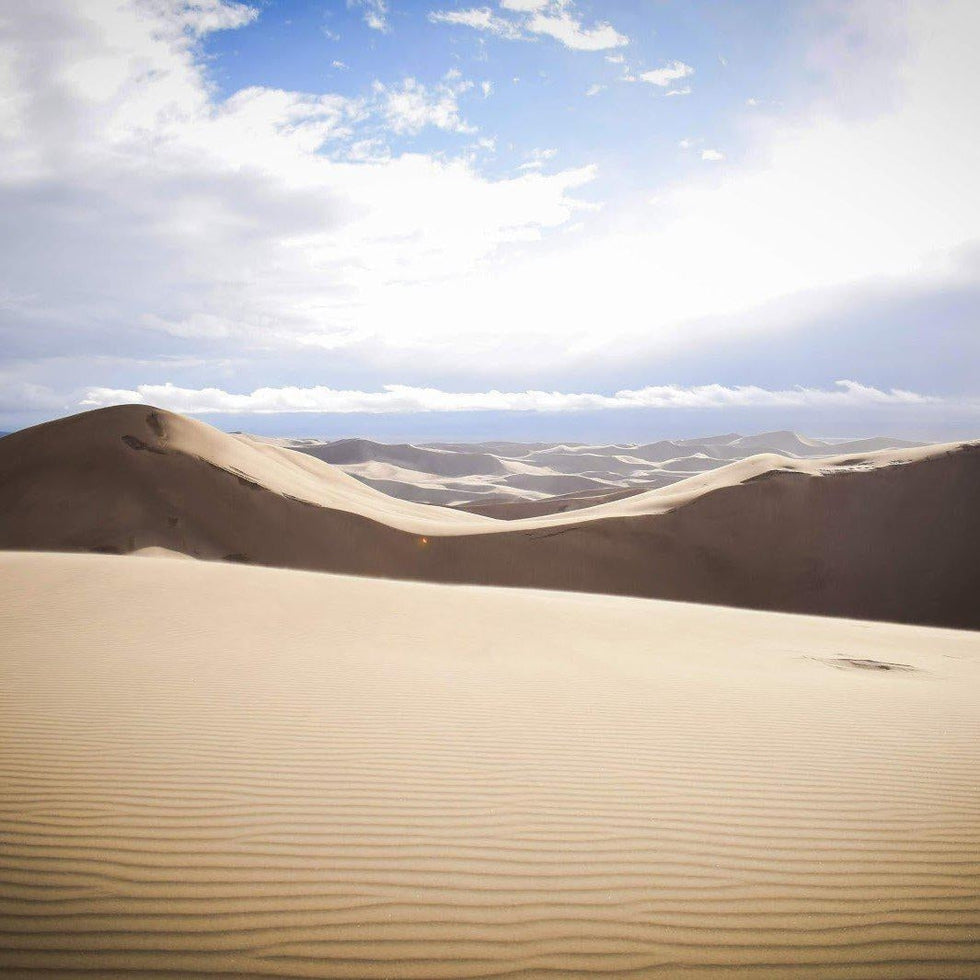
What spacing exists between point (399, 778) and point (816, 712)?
139 inches

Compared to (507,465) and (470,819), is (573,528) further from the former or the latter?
(507,465)

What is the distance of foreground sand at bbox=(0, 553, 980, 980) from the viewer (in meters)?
2.32

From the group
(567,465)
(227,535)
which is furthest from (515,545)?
(567,465)

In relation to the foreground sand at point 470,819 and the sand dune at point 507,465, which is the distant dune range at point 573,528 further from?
the sand dune at point 507,465

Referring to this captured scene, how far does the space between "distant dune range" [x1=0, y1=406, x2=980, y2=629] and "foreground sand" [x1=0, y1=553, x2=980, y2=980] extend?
516 inches

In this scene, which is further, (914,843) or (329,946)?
(914,843)

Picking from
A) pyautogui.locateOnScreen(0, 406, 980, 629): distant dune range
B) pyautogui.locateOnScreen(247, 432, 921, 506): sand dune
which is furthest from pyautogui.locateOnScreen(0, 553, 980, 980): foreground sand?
pyautogui.locateOnScreen(247, 432, 921, 506): sand dune

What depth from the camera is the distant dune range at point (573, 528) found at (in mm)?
18672

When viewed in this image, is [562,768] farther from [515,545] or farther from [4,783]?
[515,545]

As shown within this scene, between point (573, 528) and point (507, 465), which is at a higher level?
point (507, 465)

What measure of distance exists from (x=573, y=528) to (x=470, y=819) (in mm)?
18884

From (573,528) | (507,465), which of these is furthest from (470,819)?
(507,465)

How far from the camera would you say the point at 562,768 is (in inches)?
149

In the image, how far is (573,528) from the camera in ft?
71.4
